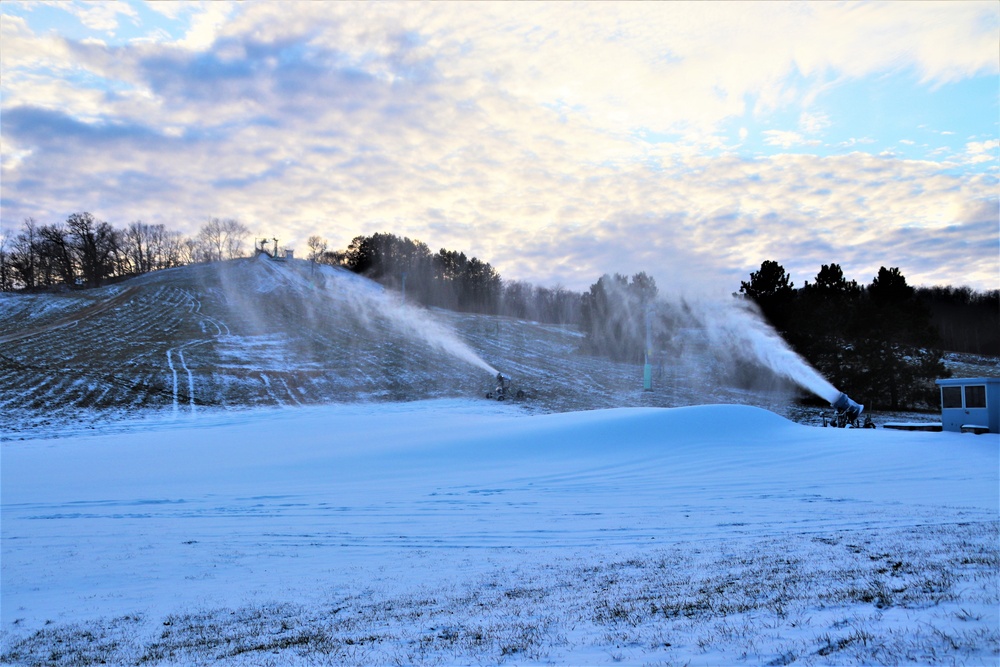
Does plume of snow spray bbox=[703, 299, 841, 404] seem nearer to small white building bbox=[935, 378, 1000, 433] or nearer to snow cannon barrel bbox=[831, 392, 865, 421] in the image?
snow cannon barrel bbox=[831, 392, 865, 421]

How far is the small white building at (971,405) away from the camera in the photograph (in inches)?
912

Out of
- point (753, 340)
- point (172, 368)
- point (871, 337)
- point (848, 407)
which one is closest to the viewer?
point (848, 407)

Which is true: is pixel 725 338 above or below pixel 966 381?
above

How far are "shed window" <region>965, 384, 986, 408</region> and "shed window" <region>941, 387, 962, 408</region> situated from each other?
13.0 inches

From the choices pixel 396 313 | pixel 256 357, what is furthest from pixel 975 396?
pixel 396 313

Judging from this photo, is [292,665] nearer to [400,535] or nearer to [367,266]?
[400,535]

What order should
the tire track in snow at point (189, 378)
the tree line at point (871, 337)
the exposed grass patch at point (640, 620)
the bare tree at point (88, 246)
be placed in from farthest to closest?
the bare tree at point (88, 246) < the tree line at point (871, 337) < the tire track in snow at point (189, 378) < the exposed grass patch at point (640, 620)

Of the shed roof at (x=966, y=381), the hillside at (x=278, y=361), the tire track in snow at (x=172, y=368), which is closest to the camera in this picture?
the shed roof at (x=966, y=381)

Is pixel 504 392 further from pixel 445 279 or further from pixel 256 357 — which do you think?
pixel 445 279

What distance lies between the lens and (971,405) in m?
23.9

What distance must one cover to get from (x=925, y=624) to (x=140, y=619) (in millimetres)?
8091

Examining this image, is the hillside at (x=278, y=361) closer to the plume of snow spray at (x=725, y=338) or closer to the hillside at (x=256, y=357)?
the hillside at (x=256, y=357)

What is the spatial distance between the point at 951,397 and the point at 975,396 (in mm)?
1011

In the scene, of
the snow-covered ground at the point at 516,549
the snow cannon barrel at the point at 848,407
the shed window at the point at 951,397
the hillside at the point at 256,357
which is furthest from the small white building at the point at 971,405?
the hillside at the point at 256,357
